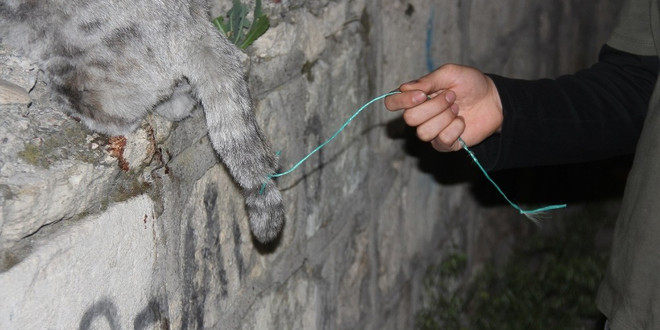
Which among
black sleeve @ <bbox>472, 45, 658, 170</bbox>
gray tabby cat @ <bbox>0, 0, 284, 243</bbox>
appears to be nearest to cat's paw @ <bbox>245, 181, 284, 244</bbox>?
gray tabby cat @ <bbox>0, 0, 284, 243</bbox>

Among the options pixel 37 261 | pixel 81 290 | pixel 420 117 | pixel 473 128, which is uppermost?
pixel 37 261

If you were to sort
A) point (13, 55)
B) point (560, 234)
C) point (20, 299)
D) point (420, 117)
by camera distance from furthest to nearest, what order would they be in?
point (560, 234) < point (420, 117) < point (13, 55) < point (20, 299)

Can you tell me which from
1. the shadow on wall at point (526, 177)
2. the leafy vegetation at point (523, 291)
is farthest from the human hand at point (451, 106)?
the leafy vegetation at point (523, 291)

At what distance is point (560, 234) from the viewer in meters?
5.20

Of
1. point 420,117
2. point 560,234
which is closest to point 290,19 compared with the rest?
point 420,117

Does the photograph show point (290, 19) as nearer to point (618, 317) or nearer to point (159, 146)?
point (159, 146)

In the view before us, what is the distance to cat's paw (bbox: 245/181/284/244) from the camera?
5.61ft

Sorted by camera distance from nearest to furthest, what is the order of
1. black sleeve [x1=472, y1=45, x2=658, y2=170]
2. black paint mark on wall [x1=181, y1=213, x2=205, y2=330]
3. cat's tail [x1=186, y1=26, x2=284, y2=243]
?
cat's tail [x1=186, y1=26, x2=284, y2=243] < black paint mark on wall [x1=181, y1=213, x2=205, y2=330] < black sleeve [x1=472, y1=45, x2=658, y2=170]

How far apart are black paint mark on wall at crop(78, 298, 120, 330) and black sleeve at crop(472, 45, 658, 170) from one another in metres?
1.13

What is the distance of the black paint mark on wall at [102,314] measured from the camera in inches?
57.7

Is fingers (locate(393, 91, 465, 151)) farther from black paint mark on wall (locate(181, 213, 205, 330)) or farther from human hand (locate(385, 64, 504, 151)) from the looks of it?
black paint mark on wall (locate(181, 213, 205, 330))

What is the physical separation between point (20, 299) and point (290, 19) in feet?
4.23

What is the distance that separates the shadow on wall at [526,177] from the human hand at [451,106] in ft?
3.46

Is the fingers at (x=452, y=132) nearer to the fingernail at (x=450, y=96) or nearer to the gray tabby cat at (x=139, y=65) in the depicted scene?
the fingernail at (x=450, y=96)
